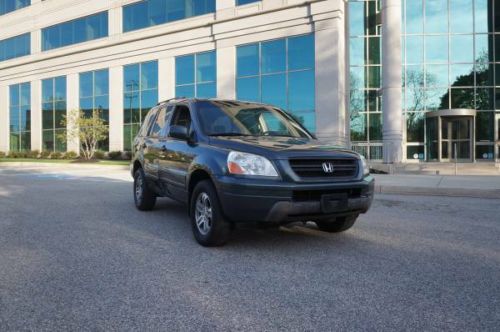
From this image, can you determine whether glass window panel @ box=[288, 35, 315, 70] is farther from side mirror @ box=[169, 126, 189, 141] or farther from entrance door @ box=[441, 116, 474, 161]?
side mirror @ box=[169, 126, 189, 141]

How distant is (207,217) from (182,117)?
6.31 ft

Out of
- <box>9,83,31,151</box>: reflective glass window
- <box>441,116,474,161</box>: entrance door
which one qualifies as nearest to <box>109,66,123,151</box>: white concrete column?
<box>9,83,31,151</box>: reflective glass window

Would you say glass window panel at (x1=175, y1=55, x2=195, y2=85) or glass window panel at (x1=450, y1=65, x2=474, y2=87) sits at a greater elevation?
glass window panel at (x1=175, y1=55, x2=195, y2=85)

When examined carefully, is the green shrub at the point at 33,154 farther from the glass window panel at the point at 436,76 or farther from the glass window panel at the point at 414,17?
the glass window panel at the point at 436,76

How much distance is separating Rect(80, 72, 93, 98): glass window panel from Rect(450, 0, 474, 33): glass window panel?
26.3 m

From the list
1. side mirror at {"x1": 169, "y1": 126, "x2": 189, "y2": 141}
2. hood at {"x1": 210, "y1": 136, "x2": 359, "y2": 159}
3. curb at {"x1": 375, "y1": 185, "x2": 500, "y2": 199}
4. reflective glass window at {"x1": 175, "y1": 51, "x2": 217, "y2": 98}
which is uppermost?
reflective glass window at {"x1": 175, "y1": 51, "x2": 217, "y2": 98}

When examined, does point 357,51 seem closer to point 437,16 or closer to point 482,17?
point 437,16

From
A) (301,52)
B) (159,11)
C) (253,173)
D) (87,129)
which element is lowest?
(253,173)

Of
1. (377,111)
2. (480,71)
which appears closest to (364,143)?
(377,111)

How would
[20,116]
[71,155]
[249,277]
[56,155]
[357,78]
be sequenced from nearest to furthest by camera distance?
[249,277]
[357,78]
[71,155]
[56,155]
[20,116]

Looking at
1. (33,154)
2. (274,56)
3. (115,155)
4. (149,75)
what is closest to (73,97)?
(33,154)

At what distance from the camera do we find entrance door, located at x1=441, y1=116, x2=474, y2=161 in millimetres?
24547

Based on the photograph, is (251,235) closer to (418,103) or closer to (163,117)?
(163,117)

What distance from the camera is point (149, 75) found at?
31.0m
